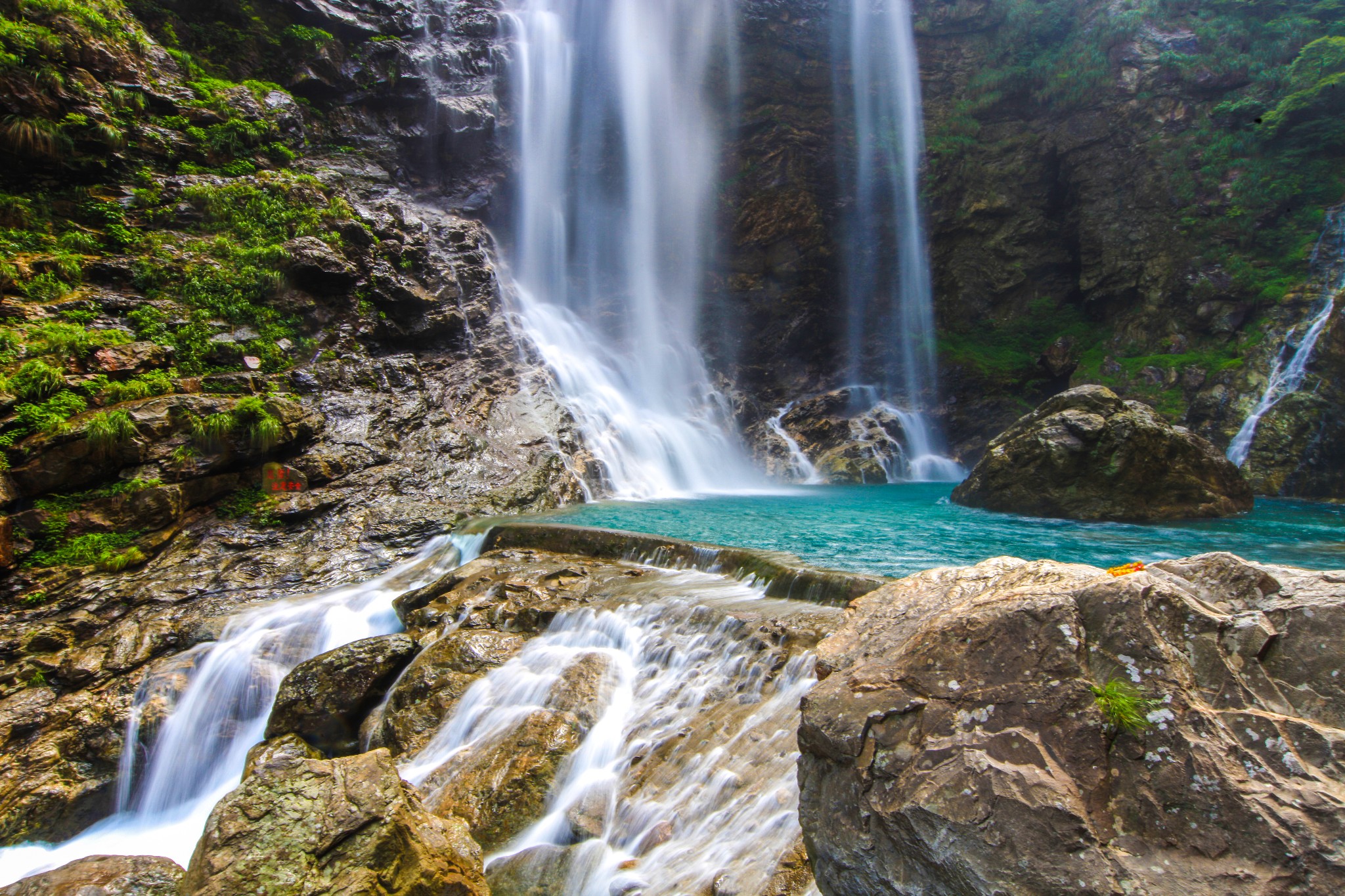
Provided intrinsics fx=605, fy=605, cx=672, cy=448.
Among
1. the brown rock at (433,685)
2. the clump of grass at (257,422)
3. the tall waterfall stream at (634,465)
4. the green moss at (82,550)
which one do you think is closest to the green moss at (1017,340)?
the tall waterfall stream at (634,465)

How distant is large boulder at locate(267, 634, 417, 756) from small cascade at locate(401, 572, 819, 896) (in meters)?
1.14

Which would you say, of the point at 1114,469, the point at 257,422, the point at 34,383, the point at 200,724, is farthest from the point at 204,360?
the point at 1114,469

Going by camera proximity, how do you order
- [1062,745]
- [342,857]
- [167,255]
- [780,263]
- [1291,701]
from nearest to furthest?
1. [1291,701]
2. [1062,745]
3. [342,857]
4. [167,255]
5. [780,263]

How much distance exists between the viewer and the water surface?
8445mm

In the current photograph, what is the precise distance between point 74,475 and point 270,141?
40.9 ft

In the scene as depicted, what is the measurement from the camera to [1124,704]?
2205mm

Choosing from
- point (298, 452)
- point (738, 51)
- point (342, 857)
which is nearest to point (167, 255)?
point (298, 452)

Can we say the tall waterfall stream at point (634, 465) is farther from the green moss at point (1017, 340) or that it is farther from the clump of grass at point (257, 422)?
the clump of grass at point (257, 422)

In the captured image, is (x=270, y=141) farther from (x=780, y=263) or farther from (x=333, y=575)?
(x=780, y=263)

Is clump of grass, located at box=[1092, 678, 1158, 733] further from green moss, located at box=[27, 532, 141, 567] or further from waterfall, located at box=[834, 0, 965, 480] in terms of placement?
waterfall, located at box=[834, 0, 965, 480]

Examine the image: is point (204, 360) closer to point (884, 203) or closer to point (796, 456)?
point (796, 456)

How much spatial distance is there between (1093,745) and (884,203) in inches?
1115

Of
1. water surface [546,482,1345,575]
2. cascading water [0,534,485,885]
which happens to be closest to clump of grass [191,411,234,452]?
cascading water [0,534,485,885]

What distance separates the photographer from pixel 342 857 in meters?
3.38
